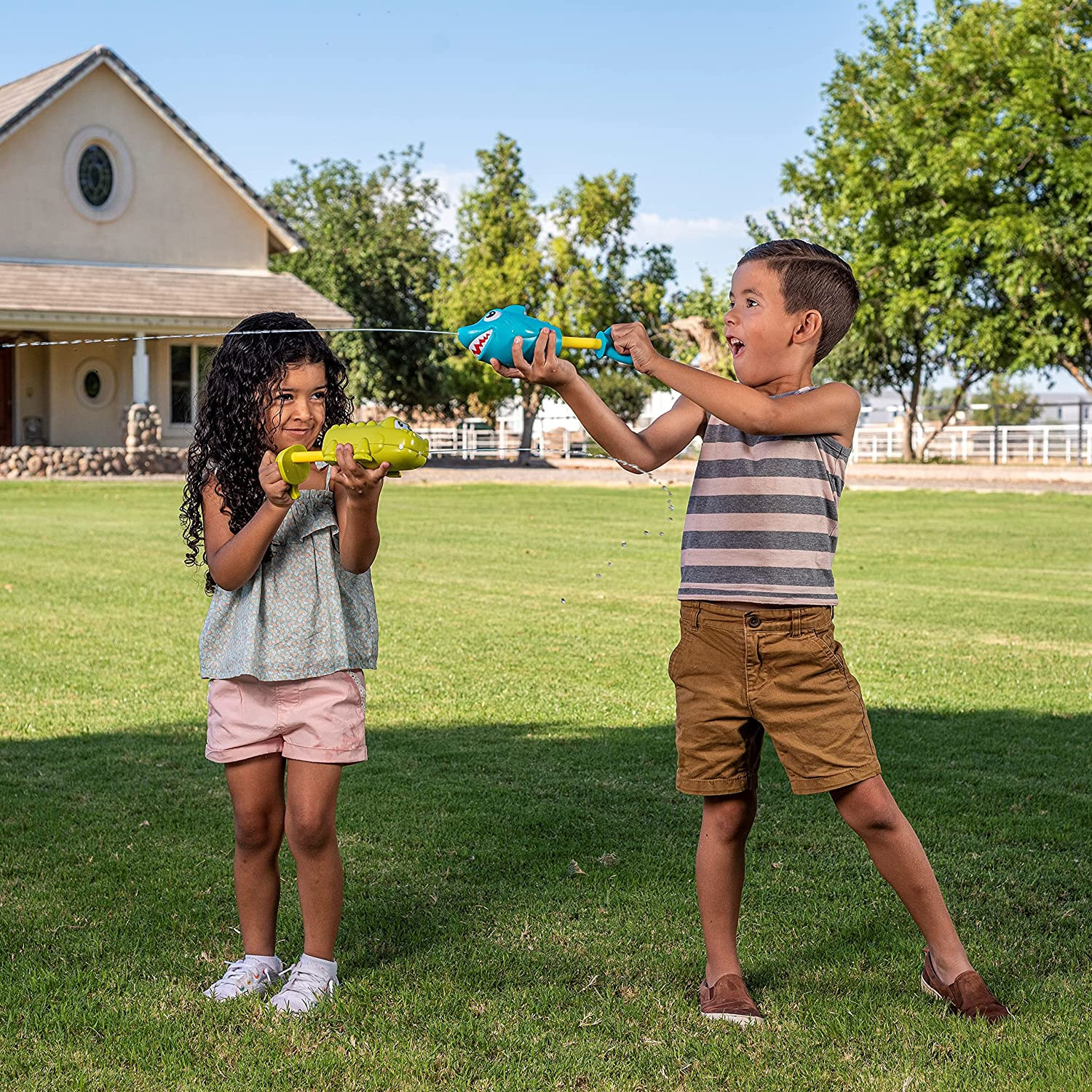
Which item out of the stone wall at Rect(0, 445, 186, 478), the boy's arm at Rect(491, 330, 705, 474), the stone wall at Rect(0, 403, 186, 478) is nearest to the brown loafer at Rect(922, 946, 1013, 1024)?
the boy's arm at Rect(491, 330, 705, 474)

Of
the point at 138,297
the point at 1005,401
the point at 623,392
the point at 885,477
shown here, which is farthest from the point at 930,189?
the point at 1005,401

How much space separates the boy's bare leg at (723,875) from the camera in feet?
10.8

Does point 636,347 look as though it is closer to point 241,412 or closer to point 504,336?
point 504,336

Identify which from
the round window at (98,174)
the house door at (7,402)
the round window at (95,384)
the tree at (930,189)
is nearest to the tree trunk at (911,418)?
the tree at (930,189)

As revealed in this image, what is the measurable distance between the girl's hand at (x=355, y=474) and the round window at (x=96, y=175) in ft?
97.8

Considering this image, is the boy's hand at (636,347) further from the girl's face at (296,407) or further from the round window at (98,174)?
the round window at (98,174)

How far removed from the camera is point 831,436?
321cm

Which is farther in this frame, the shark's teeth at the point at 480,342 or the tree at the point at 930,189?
the tree at the point at 930,189

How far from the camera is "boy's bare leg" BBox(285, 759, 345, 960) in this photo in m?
3.24

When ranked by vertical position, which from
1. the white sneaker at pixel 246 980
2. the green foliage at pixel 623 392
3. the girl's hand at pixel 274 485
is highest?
the green foliage at pixel 623 392

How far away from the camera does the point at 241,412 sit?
3.30 meters

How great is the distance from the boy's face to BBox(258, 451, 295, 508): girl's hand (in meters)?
1.00

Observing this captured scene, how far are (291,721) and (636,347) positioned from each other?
1.12 metres

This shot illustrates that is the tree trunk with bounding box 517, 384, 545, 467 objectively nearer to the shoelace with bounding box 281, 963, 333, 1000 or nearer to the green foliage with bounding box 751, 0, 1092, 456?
the green foliage with bounding box 751, 0, 1092, 456
